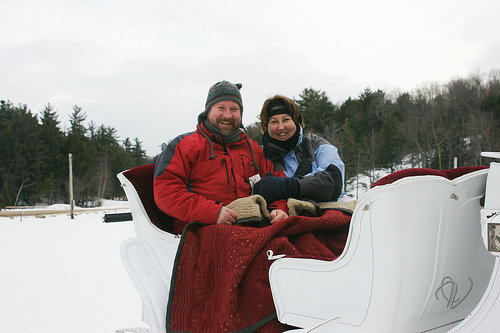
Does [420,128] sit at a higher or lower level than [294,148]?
higher

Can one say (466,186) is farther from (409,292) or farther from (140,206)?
(140,206)

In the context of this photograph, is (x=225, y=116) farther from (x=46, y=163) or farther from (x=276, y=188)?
(x=46, y=163)

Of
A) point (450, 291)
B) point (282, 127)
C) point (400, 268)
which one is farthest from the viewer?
point (282, 127)

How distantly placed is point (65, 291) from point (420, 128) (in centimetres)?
3852

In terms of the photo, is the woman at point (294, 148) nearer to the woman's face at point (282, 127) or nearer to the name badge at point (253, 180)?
the woman's face at point (282, 127)

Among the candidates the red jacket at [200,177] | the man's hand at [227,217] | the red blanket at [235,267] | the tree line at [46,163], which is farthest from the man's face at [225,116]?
the tree line at [46,163]

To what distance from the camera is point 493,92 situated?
40531mm

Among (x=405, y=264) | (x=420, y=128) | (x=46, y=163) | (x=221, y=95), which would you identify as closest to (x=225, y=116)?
(x=221, y=95)

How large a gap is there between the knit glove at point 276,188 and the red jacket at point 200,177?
6 cm

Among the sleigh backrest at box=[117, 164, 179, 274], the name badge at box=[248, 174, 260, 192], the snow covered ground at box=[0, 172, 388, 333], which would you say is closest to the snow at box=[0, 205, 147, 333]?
the snow covered ground at box=[0, 172, 388, 333]

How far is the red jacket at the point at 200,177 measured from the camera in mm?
2203

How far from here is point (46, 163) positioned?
3947 centimetres

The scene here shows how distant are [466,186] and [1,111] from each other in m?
51.0

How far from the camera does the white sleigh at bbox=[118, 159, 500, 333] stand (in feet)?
4.10
